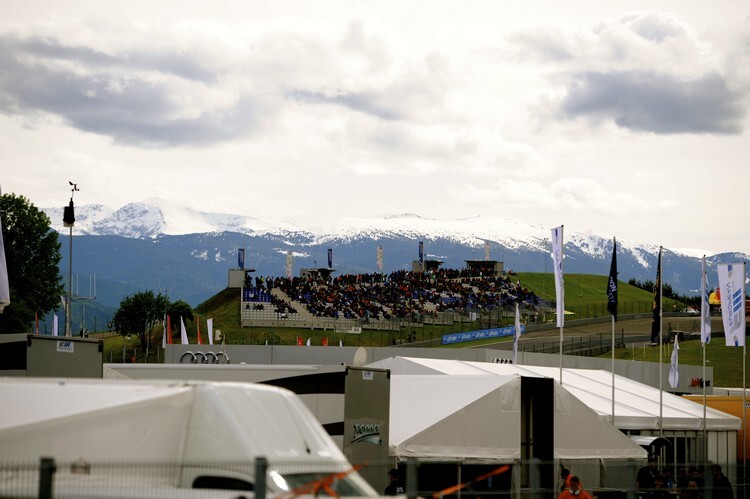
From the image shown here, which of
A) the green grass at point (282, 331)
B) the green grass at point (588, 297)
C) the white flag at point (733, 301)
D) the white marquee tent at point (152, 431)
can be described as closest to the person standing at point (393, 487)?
the white marquee tent at point (152, 431)

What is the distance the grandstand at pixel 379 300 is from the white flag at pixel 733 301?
7048 cm

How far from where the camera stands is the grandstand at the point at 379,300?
365 ft

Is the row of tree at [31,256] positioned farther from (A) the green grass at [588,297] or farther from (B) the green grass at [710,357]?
(A) the green grass at [588,297]

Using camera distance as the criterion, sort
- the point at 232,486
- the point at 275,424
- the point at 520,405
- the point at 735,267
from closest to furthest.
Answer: the point at 232,486 → the point at 275,424 → the point at 520,405 → the point at 735,267

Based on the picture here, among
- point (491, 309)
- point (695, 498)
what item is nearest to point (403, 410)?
point (695, 498)

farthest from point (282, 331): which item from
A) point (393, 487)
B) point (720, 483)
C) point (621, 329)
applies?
point (393, 487)

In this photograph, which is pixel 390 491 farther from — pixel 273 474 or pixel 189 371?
pixel 273 474

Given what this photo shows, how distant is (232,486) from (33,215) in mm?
98890

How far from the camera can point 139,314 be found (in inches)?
4857

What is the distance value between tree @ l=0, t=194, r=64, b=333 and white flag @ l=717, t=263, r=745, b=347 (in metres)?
71.0

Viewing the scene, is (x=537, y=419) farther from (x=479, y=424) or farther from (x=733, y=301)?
(x=733, y=301)

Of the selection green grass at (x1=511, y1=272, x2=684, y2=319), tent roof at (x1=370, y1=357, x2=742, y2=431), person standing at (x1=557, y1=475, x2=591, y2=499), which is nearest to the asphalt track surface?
green grass at (x1=511, y1=272, x2=684, y2=319)

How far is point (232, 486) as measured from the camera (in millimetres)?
9680

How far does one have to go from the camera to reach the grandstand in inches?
4375
